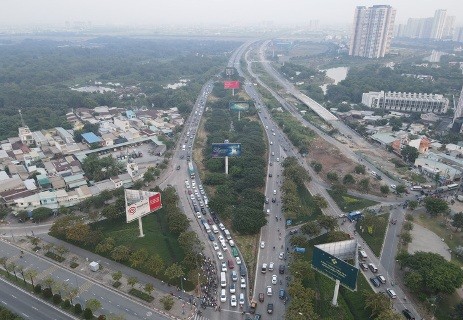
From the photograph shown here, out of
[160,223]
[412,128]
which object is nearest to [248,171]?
[160,223]

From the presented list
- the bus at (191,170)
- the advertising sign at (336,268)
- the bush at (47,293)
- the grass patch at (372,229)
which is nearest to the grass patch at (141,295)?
the bush at (47,293)

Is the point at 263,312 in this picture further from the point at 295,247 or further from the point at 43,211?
the point at 43,211

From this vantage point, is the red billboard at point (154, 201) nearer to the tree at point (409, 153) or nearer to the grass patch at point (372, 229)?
the grass patch at point (372, 229)

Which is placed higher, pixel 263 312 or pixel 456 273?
pixel 456 273

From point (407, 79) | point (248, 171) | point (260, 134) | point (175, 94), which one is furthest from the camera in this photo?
point (407, 79)

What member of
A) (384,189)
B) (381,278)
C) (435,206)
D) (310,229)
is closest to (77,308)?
(310,229)

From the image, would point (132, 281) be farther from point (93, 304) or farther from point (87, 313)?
point (87, 313)
